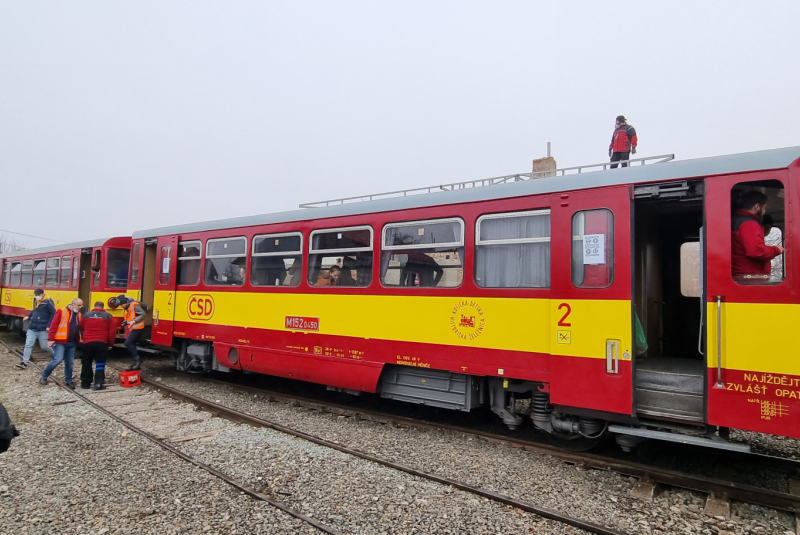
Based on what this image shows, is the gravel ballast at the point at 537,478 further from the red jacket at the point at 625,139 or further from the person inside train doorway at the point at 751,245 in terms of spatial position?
the red jacket at the point at 625,139

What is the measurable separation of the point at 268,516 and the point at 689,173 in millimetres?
5088

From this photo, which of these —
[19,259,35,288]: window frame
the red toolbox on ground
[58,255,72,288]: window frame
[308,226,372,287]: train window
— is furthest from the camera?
Answer: [19,259,35,288]: window frame

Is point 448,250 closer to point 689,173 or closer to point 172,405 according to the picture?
point 689,173

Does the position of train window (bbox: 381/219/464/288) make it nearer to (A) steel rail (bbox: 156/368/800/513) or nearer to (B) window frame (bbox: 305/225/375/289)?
(B) window frame (bbox: 305/225/375/289)

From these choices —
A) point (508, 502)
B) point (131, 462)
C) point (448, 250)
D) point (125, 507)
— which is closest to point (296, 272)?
point (448, 250)

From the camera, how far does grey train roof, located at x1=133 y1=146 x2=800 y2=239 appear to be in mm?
4379

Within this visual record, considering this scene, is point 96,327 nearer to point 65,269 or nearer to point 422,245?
point 422,245

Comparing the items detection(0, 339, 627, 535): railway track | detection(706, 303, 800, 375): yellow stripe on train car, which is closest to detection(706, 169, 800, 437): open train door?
detection(706, 303, 800, 375): yellow stripe on train car

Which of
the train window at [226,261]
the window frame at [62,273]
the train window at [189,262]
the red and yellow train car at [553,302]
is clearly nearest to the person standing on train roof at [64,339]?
the train window at [189,262]

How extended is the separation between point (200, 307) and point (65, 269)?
8.69m

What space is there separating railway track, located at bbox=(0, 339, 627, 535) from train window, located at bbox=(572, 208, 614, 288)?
7.53 ft

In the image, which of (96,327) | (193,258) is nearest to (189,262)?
(193,258)

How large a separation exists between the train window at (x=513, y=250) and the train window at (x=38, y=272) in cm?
1695

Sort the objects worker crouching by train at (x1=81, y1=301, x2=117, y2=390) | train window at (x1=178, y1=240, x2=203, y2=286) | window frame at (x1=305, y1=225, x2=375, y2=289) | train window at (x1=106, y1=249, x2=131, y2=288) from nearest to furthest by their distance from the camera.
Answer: window frame at (x1=305, y1=225, x2=375, y2=289) → worker crouching by train at (x1=81, y1=301, x2=117, y2=390) → train window at (x1=178, y1=240, x2=203, y2=286) → train window at (x1=106, y1=249, x2=131, y2=288)
